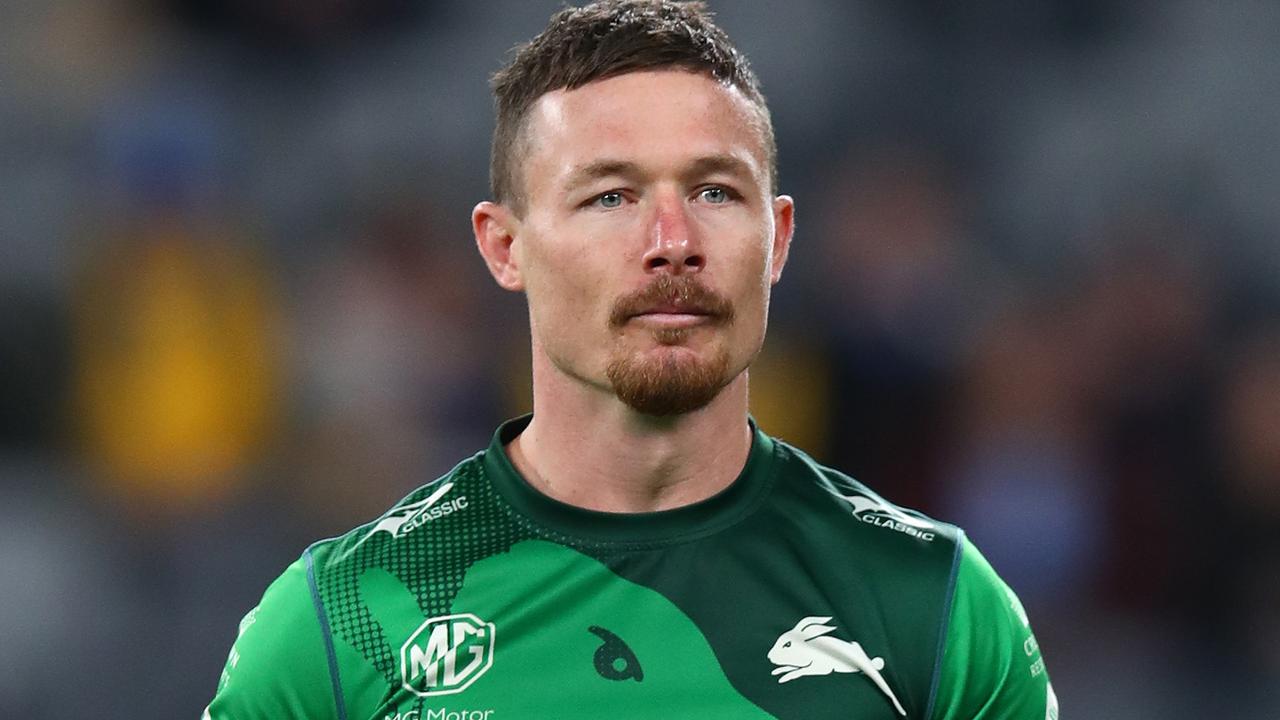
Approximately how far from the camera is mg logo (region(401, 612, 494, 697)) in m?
2.96

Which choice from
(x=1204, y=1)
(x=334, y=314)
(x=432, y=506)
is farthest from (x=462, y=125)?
(x=432, y=506)

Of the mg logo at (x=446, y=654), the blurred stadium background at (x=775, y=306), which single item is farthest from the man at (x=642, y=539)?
the blurred stadium background at (x=775, y=306)

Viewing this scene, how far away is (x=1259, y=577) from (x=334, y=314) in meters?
3.91

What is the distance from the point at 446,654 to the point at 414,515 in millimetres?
337

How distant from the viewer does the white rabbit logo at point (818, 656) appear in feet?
9.61

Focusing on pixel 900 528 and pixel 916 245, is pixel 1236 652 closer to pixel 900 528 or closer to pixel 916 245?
pixel 916 245

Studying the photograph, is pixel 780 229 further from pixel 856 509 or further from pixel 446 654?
pixel 446 654

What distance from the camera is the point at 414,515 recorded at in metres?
3.22

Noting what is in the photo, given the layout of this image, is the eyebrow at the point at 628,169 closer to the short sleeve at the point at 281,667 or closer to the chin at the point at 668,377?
the chin at the point at 668,377

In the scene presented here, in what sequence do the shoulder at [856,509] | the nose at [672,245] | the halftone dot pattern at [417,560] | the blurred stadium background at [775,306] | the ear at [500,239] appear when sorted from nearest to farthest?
the nose at [672,245] < the halftone dot pattern at [417,560] < the shoulder at [856,509] < the ear at [500,239] < the blurred stadium background at [775,306]

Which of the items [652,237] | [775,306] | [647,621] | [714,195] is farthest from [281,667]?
[775,306]

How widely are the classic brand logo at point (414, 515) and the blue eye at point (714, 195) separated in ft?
2.44

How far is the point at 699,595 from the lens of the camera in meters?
3.03

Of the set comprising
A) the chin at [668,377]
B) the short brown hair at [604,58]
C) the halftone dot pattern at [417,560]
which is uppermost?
the short brown hair at [604,58]
